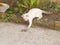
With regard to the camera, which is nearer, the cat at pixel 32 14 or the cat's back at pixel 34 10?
the cat at pixel 32 14

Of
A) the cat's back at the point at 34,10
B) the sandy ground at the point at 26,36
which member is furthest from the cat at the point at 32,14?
the sandy ground at the point at 26,36

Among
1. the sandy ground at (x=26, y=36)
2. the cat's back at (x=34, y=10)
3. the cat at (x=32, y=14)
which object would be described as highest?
the cat's back at (x=34, y=10)

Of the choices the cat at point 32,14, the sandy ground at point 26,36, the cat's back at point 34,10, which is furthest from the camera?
the cat's back at point 34,10

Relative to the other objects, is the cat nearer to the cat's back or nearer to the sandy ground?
the cat's back

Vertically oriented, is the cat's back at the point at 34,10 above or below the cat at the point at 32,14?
above

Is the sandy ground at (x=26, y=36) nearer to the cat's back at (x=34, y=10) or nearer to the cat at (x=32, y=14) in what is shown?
the cat at (x=32, y=14)

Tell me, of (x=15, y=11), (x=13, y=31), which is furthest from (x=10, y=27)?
(x=15, y=11)

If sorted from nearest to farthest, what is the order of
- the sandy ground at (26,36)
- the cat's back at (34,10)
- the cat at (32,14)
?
the sandy ground at (26,36), the cat at (32,14), the cat's back at (34,10)

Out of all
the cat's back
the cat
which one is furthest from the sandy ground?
the cat's back

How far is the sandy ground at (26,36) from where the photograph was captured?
150 inches

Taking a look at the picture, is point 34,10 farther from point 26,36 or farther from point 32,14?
point 26,36

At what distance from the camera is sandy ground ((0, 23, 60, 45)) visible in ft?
12.5

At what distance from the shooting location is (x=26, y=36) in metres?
4.03

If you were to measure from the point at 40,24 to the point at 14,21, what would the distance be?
21.8 inches
